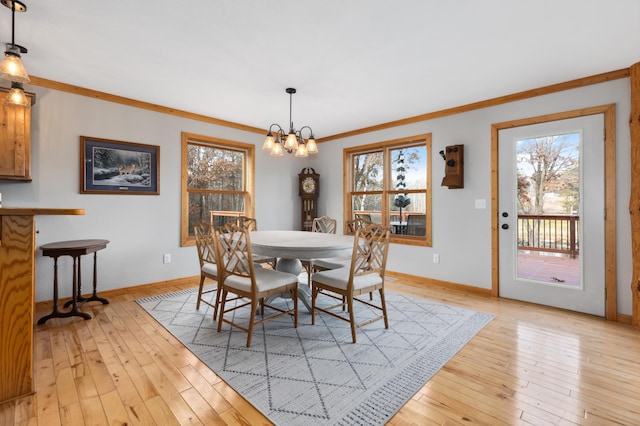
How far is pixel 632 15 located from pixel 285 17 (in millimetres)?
2337

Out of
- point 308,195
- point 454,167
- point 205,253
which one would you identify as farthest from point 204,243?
point 454,167

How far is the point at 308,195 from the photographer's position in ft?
17.8

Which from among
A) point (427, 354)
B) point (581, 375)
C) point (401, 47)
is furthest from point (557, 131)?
point (427, 354)

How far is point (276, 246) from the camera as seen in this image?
2.44 m

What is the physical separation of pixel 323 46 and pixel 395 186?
2.71 meters

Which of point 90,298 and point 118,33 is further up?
point 118,33

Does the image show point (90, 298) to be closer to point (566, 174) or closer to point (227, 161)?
point (227, 161)

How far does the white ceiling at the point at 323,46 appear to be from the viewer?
1.99 metres

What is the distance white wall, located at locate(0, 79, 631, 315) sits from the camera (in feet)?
9.93

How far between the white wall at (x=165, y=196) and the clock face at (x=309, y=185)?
1.20 metres

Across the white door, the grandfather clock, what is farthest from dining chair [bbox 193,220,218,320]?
the white door

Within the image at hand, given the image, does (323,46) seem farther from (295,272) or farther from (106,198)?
(106,198)

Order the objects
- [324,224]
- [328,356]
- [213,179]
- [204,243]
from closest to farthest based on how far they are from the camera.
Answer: [328,356] < [204,243] < [324,224] < [213,179]

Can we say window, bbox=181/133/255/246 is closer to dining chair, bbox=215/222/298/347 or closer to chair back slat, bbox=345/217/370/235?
chair back slat, bbox=345/217/370/235
